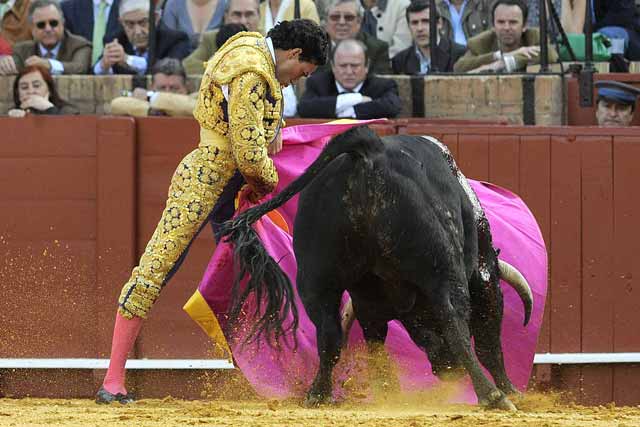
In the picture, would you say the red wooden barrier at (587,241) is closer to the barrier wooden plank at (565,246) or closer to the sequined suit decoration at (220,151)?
the barrier wooden plank at (565,246)

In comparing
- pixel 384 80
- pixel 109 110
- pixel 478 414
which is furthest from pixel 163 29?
pixel 478 414

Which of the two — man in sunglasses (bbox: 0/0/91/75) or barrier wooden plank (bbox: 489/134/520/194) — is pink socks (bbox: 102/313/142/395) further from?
man in sunglasses (bbox: 0/0/91/75)

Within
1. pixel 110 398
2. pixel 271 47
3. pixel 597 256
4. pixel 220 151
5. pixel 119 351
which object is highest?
pixel 271 47

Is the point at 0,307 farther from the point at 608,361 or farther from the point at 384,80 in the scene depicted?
the point at 608,361

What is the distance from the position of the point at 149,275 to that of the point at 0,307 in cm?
181

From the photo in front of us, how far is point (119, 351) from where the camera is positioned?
204 inches

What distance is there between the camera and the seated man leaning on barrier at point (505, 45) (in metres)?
7.48

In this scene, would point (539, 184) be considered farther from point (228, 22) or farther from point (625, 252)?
point (228, 22)

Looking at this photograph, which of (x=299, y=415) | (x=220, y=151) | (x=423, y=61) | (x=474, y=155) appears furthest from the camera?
(x=423, y=61)

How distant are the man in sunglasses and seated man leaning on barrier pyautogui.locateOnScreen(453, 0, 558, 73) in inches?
81.1

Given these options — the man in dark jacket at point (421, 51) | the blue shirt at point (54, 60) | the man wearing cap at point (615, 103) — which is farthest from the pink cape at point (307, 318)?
the blue shirt at point (54, 60)

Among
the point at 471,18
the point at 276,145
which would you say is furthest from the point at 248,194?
the point at 471,18

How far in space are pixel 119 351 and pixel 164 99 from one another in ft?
6.77

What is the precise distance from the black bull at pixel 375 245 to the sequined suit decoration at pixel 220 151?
0.98ft
